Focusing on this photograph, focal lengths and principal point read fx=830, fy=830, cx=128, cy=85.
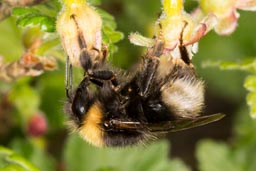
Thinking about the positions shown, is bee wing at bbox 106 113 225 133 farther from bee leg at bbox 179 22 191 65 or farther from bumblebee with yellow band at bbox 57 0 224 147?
bee leg at bbox 179 22 191 65

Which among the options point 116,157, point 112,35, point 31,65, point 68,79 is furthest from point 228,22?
point 116,157

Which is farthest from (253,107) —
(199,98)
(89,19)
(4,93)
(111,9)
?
(111,9)

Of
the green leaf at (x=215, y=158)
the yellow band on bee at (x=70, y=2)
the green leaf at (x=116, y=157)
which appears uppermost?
the yellow band on bee at (x=70, y=2)

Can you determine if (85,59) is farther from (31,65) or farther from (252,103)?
(252,103)

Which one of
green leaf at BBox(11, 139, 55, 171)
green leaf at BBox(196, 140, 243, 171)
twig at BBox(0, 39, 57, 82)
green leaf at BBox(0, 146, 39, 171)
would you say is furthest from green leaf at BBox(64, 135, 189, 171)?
twig at BBox(0, 39, 57, 82)

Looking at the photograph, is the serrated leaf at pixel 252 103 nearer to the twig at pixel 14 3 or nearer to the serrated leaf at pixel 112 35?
the serrated leaf at pixel 112 35

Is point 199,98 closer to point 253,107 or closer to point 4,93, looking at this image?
point 253,107

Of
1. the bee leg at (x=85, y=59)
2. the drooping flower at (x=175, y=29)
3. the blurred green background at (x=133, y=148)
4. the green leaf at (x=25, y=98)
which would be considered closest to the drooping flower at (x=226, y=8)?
the drooping flower at (x=175, y=29)
